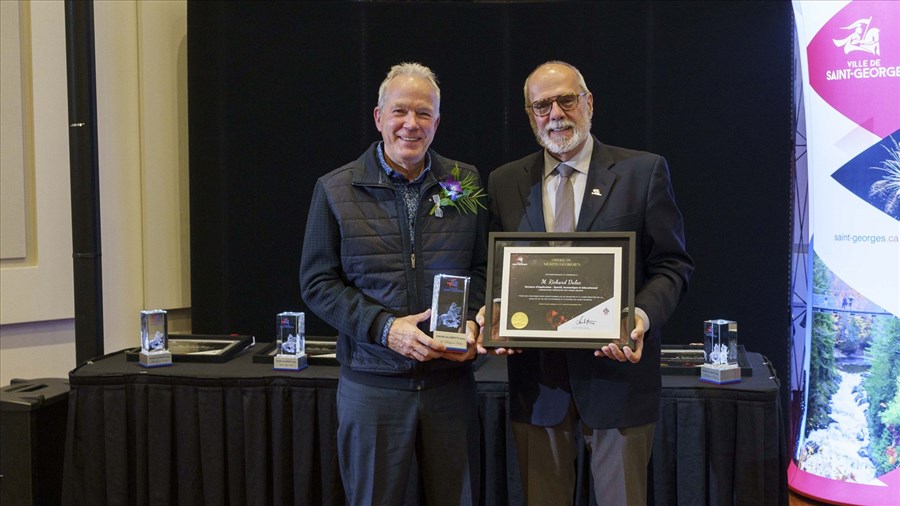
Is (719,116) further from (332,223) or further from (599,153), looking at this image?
(332,223)

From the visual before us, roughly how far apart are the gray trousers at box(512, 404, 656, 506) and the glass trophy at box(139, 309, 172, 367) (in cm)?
164

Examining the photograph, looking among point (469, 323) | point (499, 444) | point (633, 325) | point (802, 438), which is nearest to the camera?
point (633, 325)

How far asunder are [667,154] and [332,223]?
2670 millimetres

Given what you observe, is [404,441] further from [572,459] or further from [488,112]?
[488,112]

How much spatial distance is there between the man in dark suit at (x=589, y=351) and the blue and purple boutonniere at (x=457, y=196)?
12 cm

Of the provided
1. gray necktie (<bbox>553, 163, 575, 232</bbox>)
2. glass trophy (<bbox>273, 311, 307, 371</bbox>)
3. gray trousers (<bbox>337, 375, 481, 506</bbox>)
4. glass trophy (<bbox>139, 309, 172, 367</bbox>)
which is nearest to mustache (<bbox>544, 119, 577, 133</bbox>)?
gray necktie (<bbox>553, 163, 575, 232</bbox>)

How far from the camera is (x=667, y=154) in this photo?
4.40 metres

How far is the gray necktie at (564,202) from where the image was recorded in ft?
7.35

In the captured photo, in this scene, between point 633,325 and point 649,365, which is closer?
point 633,325

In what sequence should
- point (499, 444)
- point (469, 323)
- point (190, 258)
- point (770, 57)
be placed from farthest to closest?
point (190, 258) → point (770, 57) → point (499, 444) → point (469, 323)

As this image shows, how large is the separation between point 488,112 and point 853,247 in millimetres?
2079

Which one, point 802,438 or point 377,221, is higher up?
point 377,221

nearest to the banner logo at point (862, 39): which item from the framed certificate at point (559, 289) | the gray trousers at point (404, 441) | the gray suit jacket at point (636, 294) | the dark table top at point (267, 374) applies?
the dark table top at point (267, 374)

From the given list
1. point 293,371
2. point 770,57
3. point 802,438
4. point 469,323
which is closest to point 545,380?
point 469,323
